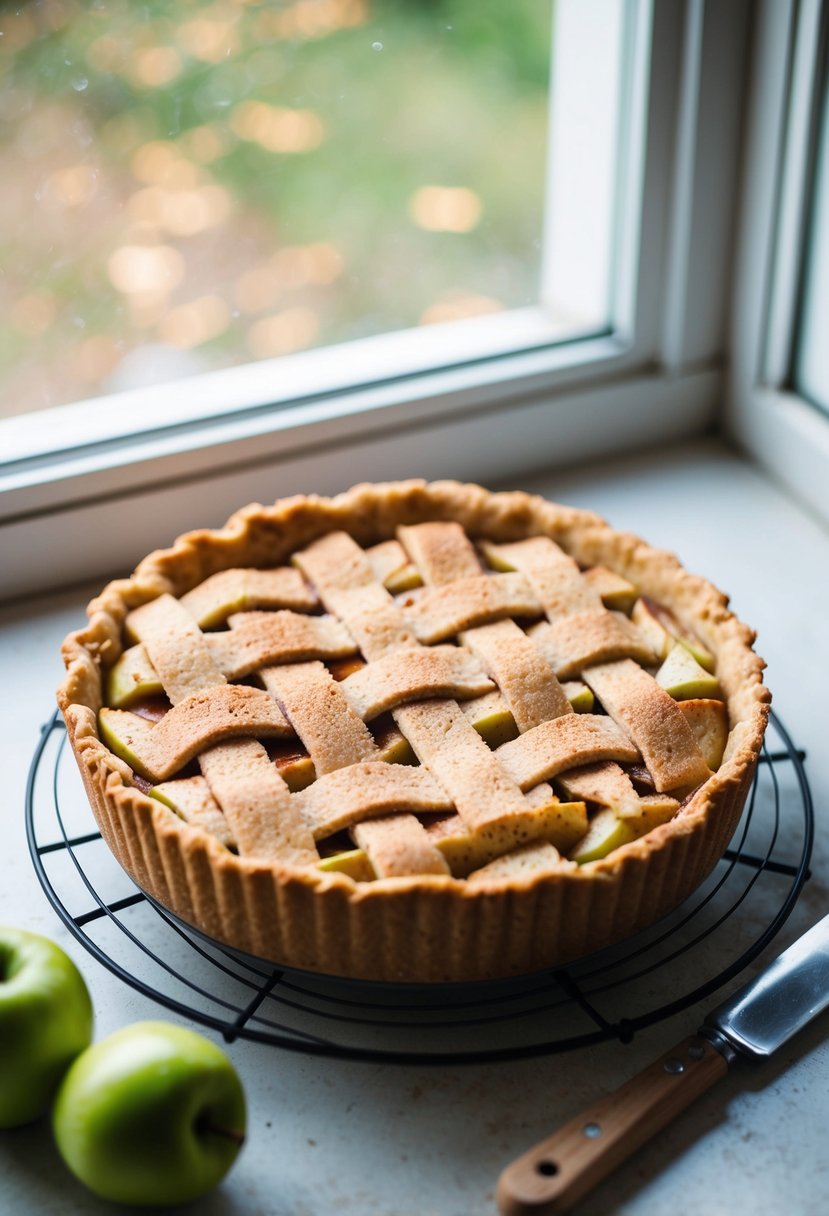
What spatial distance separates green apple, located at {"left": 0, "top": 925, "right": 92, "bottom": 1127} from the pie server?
0.37 meters

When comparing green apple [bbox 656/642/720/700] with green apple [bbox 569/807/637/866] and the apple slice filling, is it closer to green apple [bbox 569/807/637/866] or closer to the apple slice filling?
the apple slice filling

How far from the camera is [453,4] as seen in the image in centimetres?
184

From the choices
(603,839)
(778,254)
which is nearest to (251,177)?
(778,254)

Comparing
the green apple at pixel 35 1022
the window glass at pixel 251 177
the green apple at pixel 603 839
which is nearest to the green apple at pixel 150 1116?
the green apple at pixel 35 1022

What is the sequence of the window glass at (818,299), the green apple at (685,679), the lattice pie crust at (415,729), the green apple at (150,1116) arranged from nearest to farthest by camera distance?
1. the green apple at (150,1116)
2. the lattice pie crust at (415,729)
3. the green apple at (685,679)
4. the window glass at (818,299)

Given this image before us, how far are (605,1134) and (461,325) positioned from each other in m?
1.30

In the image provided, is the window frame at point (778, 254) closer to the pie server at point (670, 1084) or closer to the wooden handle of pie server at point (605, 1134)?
the pie server at point (670, 1084)

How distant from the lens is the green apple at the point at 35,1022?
1.04 meters

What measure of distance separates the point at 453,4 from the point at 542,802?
3.92 ft

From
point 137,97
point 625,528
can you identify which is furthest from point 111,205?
point 625,528

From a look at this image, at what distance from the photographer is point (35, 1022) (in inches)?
41.2

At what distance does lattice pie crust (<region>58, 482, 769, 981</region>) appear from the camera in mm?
1143

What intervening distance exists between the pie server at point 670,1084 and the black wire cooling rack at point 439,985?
0.03 metres

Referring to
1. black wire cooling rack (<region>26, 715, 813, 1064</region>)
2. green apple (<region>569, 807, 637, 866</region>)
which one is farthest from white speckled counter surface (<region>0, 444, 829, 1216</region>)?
green apple (<region>569, 807, 637, 866</region>)
